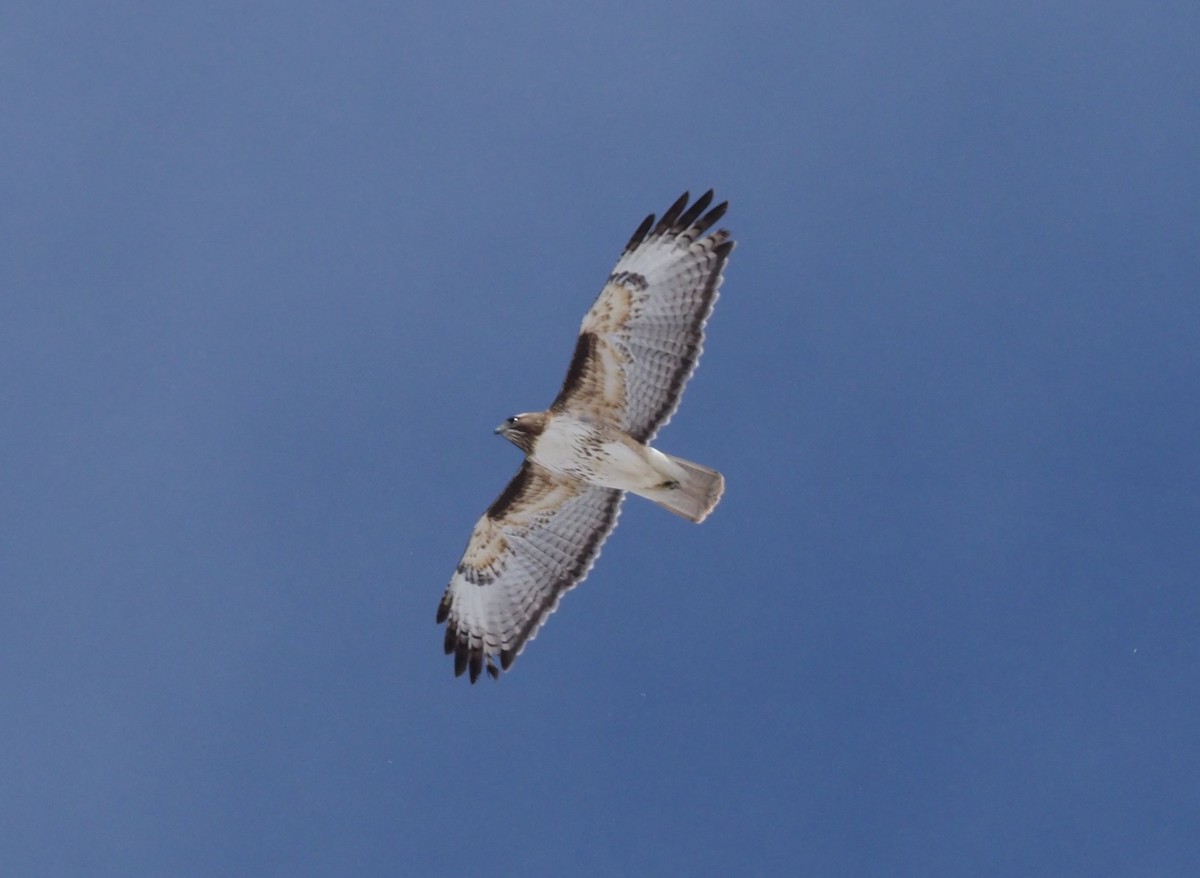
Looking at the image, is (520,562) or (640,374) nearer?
(640,374)

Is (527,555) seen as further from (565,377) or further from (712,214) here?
(712,214)

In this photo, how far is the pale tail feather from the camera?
451 inches

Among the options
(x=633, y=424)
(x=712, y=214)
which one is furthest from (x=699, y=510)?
(x=712, y=214)

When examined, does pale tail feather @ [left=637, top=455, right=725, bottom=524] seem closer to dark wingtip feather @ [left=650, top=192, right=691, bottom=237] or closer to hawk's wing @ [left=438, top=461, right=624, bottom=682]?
hawk's wing @ [left=438, top=461, right=624, bottom=682]

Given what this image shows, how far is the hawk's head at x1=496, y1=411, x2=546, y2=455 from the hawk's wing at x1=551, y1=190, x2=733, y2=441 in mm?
406

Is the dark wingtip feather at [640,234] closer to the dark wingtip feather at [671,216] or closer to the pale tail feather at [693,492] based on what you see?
the dark wingtip feather at [671,216]

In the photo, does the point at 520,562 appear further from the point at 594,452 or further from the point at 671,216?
the point at 671,216

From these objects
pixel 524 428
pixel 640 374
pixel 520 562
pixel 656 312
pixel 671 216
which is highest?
pixel 671 216

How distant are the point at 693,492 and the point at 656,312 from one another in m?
1.45

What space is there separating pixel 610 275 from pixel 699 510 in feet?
6.45

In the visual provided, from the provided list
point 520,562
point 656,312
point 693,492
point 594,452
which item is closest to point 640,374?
point 656,312

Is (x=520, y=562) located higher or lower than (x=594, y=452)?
lower

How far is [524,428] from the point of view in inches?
448

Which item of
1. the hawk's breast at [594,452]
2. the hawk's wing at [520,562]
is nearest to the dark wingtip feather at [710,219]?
the hawk's breast at [594,452]
